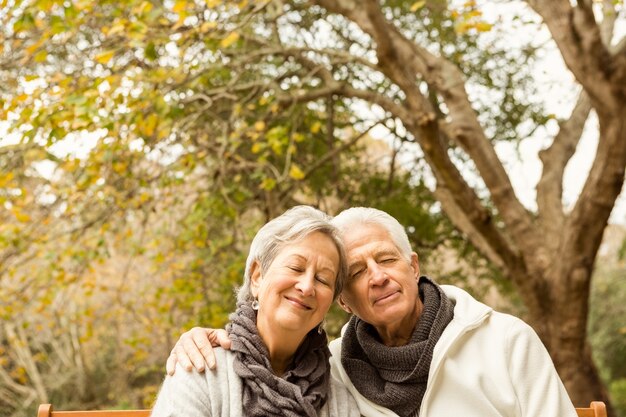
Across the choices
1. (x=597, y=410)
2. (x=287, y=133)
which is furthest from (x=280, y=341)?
(x=287, y=133)

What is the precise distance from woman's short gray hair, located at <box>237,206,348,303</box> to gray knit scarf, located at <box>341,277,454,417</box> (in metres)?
0.30

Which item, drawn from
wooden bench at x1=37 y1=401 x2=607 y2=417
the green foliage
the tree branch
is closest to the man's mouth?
wooden bench at x1=37 y1=401 x2=607 y2=417

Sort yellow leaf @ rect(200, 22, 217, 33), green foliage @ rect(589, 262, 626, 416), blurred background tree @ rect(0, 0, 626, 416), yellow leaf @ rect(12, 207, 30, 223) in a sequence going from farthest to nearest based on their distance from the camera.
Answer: green foliage @ rect(589, 262, 626, 416) → yellow leaf @ rect(12, 207, 30, 223) → blurred background tree @ rect(0, 0, 626, 416) → yellow leaf @ rect(200, 22, 217, 33)

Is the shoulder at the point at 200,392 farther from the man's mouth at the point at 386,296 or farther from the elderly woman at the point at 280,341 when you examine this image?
the man's mouth at the point at 386,296

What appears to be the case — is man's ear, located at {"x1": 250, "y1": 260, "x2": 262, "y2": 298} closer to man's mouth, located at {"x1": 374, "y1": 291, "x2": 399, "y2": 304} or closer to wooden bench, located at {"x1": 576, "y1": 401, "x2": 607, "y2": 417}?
man's mouth, located at {"x1": 374, "y1": 291, "x2": 399, "y2": 304}

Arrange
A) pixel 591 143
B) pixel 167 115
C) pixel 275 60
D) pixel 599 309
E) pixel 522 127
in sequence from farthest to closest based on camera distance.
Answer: pixel 599 309, pixel 591 143, pixel 522 127, pixel 275 60, pixel 167 115

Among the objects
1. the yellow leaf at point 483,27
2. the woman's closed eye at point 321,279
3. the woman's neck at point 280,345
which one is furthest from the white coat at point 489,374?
the yellow leaf at point 483,27

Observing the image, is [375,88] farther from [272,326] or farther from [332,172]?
[272,326]

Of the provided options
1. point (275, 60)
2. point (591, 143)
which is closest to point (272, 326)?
point (275, 60)

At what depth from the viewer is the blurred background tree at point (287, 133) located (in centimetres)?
409

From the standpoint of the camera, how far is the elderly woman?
6.93 ft

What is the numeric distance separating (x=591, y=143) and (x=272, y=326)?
18.6 feet

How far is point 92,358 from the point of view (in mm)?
11258

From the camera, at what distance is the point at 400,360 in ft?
7.83
